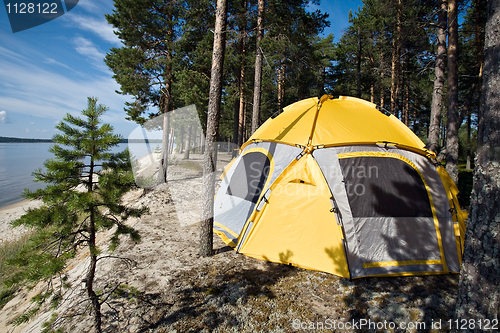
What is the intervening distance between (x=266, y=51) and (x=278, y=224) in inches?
282

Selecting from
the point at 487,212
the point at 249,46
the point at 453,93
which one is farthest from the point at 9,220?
the point at 453,93

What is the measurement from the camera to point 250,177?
5320 millimetres

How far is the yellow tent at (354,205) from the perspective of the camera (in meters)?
4.01

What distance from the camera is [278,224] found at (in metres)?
4.48

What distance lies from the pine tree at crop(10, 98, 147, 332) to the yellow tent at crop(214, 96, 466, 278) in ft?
8.48

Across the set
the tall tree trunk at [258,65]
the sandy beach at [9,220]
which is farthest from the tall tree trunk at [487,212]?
the sandy beach at [9,220]

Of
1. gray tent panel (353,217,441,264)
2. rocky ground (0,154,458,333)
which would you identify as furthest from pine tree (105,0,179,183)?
gray tent panel (353,217,441,264)

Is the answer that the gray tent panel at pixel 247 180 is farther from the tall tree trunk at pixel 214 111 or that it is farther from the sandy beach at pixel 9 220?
the sandy beach at pixel 9 220

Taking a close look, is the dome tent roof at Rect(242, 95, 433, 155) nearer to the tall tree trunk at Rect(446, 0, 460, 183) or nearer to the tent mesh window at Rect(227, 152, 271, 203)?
the tent mesh window at Rect(227, 152, 271, 203)

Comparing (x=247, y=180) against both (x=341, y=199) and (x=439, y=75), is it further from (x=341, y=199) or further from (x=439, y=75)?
(x=439, y=75)

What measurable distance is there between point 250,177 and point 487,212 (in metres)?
3.87

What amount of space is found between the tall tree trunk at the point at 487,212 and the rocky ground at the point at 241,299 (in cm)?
100

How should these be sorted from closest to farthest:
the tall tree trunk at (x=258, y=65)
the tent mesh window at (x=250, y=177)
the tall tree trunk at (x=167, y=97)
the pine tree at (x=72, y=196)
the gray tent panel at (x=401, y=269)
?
the pine tree at (x=72, y=196) → the gray tent panel at (x=401, y=269) → the tent mesh window at (x=250, y=177) → the tall tree trunk at (x=258, y=65) → the tall tree trunk at (x=167, y=97)

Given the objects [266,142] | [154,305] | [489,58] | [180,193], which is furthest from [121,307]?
[180,193]
